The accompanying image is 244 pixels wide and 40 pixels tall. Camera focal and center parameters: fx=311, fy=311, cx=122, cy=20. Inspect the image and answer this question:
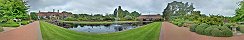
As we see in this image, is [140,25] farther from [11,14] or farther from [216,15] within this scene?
[11,14]

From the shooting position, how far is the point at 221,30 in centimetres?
1293

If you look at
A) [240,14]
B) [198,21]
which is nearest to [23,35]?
[198,21]

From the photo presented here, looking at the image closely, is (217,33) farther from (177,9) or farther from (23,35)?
(177,9)

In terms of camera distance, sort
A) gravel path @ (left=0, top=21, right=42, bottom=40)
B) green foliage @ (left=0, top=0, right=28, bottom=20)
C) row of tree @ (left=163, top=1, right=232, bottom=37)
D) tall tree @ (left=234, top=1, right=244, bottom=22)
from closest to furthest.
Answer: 1. gravel path @ (left=0, top=21, right=42, bottom=40)
2. row of tree @ (left=163, top=1, right=232, bottom=37)
3. tall tree @ (left=234, top=1, right=244, bottom=22)
4. green foliage @ (left=0, top=0, right=28, bottom=20)

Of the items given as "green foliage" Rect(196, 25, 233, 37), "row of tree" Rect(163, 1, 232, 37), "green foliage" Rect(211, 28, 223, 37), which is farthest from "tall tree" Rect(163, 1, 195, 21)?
"green foliage" Rect(211, 28, 223, 37)

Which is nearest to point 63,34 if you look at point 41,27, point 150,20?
point 41,27

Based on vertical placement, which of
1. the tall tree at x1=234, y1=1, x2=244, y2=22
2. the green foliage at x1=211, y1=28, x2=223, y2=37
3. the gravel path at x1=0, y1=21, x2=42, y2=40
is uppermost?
the tall tree at x1=234, y1=1, x2=244, y2=22

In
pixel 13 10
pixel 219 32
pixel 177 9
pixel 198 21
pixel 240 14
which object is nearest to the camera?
pixel 219 32

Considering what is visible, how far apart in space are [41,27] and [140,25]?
4625 mm

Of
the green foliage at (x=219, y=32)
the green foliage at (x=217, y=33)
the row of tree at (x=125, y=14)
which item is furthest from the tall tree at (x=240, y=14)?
the row of tree at (x=125, y=14)

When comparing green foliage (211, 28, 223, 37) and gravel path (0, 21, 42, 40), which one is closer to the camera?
gravel path (0, 21, 42, 40)

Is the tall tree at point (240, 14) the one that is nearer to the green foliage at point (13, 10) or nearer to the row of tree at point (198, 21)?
the row of tree at point (198, 21)

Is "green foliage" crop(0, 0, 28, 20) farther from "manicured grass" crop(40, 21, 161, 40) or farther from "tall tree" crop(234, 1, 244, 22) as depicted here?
"tall tree" crop(234, 1, 244, 22)

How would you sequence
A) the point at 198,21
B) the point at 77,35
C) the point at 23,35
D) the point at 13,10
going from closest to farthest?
the point at 77,35, the point at 23,35, the point at 198,21, the point at 13,10
